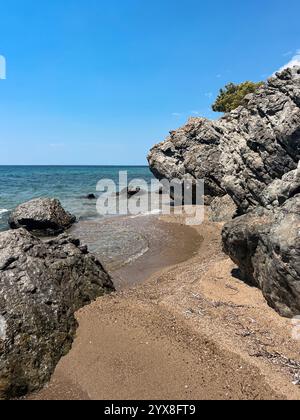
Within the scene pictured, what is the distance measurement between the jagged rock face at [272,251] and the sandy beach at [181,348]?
0.49 meters

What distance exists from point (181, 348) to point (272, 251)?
3.73m

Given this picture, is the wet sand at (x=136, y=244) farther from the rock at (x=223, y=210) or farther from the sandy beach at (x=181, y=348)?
the sandy beach at (x=181, y=348)

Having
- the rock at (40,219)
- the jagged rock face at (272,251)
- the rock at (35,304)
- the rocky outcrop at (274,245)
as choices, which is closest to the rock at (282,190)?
the rocky outcrop at (274,245)

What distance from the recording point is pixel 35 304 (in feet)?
27.1

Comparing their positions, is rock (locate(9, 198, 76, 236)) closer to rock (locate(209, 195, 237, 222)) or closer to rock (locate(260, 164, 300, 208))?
rock (locate(209, 195, 237, 222))

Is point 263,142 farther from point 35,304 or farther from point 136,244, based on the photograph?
point 35,304

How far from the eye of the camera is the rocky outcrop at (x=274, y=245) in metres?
9.19

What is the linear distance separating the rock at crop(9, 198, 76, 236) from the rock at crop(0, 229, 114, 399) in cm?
1493

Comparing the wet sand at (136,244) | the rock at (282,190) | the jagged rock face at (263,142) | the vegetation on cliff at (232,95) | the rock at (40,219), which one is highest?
the vegetation on cliff at (232,95)

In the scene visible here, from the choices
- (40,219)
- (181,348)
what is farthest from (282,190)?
(40,219)

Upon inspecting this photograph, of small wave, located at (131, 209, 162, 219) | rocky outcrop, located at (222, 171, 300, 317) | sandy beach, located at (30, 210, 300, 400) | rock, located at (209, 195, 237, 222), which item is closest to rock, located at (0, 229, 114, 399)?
sandy beach, located at (30, 210, 300, 400)

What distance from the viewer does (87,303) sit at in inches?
410

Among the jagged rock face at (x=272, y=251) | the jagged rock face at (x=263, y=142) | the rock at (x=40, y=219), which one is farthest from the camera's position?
the rock at (x=40, y=219)
